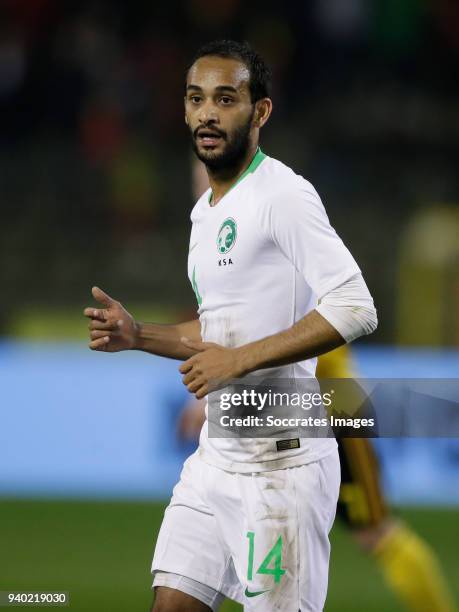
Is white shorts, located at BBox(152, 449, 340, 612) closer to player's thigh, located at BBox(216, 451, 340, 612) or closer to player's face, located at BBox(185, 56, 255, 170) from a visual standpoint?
player's thigh, located at BBox(216, 451, 340, 612)

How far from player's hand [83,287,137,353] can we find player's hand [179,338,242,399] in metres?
0.45

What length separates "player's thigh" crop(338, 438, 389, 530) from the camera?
5.12m

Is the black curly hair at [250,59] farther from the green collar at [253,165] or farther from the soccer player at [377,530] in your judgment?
the soccer player at [377,530]

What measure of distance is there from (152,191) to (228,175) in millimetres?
9538

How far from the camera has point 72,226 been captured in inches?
502

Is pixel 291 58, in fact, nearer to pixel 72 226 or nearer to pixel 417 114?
pixel 417 114

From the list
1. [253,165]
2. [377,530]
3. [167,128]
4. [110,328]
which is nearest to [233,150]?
[253,165]

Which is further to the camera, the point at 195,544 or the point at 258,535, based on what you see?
the point at 195,544

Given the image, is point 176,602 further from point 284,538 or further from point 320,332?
point 320,332

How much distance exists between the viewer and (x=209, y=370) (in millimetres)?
3336

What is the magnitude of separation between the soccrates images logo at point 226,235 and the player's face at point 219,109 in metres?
0.19

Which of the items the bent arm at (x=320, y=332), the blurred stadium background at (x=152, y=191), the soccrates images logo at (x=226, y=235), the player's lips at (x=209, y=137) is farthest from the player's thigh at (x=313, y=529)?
the blurred stadium background at (x=152, y=191)

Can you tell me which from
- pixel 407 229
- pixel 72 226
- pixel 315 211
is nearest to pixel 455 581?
pixel 315 211

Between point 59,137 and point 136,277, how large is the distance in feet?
6.46
